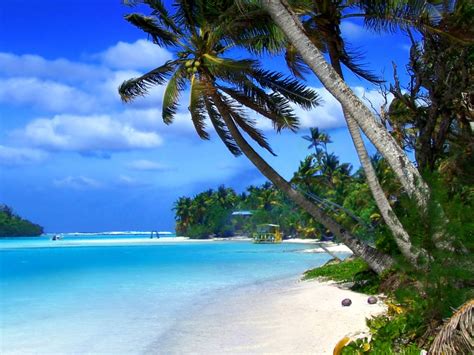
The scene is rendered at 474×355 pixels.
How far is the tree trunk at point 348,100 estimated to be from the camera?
777cm

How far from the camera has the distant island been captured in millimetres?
111075

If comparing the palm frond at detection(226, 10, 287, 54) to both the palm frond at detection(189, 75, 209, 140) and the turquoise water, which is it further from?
the turquoise water

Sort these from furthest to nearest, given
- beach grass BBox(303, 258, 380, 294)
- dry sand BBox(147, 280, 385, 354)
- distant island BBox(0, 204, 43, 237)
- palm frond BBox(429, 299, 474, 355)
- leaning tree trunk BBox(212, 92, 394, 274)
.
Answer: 1. distant island BBox(0, 204, 43, 237)
2. beach grass BBox(303, 258, 380, 294)
3. leaning tree trunk BBox(212, 92, 394, 274)
4. dry sand BBox(147, 280, 385, 354)
5. palm frond BBox(429, 299, 474, 355)

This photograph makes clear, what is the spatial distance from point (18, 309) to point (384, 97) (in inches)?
411

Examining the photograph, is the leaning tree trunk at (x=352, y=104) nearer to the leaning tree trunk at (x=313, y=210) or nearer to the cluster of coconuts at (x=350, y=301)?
the cluster of coconuts at (x=350, y=301)

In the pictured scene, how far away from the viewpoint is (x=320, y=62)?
323 inches

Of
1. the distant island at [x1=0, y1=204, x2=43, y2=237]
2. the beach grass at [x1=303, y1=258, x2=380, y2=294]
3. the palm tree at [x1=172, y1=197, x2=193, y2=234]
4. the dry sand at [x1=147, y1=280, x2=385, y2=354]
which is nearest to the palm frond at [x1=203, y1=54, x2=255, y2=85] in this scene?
the beach grass at [x1=303, y1=258, x2=380, y2=294]

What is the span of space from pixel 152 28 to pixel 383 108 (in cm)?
571

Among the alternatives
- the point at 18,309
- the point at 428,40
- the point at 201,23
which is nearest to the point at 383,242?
the point at 428,40

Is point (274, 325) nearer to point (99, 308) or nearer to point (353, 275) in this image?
point (353, 275)

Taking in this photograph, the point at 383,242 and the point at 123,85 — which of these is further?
the point at 123,85

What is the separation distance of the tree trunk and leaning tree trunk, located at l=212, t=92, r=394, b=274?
290 cm

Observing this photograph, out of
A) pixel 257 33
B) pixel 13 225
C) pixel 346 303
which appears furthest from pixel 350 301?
pixel 13 225

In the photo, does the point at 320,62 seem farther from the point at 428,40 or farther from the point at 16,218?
the point at 16,218
